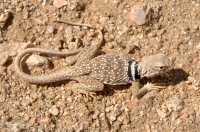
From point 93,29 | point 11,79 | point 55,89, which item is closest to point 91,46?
point 93,29

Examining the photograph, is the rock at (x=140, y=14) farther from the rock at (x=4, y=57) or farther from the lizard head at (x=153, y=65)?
the rock at (x=4, y=57)

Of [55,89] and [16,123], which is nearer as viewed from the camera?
[16,123]

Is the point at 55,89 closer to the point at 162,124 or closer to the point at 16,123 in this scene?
the point at 16,123

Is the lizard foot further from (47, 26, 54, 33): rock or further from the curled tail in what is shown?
(47, 26, 54, 33): rock

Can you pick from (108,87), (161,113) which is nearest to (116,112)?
(108,87)

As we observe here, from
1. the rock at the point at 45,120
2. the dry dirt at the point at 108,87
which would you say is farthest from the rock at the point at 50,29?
the rock at the point at 45,120

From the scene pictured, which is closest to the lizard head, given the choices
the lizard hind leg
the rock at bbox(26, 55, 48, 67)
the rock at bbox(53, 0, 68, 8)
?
the lizard hind leg

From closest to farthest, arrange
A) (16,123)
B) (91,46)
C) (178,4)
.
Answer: (16,123), (91,46), (178,4)
